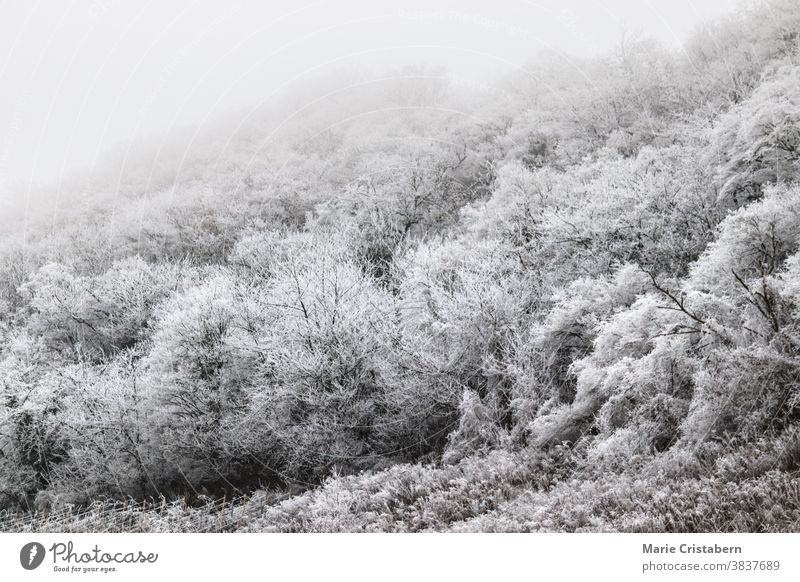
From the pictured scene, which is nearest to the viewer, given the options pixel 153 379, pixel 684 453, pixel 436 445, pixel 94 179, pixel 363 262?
pixel 684 453

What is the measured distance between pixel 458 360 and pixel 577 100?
31.4 meters

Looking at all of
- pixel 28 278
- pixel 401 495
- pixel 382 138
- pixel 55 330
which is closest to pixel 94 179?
pixel 28 278

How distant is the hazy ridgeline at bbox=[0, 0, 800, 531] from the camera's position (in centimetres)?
929

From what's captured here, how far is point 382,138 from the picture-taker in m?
51.6

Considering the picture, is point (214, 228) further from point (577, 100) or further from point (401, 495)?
point (401, 495)
